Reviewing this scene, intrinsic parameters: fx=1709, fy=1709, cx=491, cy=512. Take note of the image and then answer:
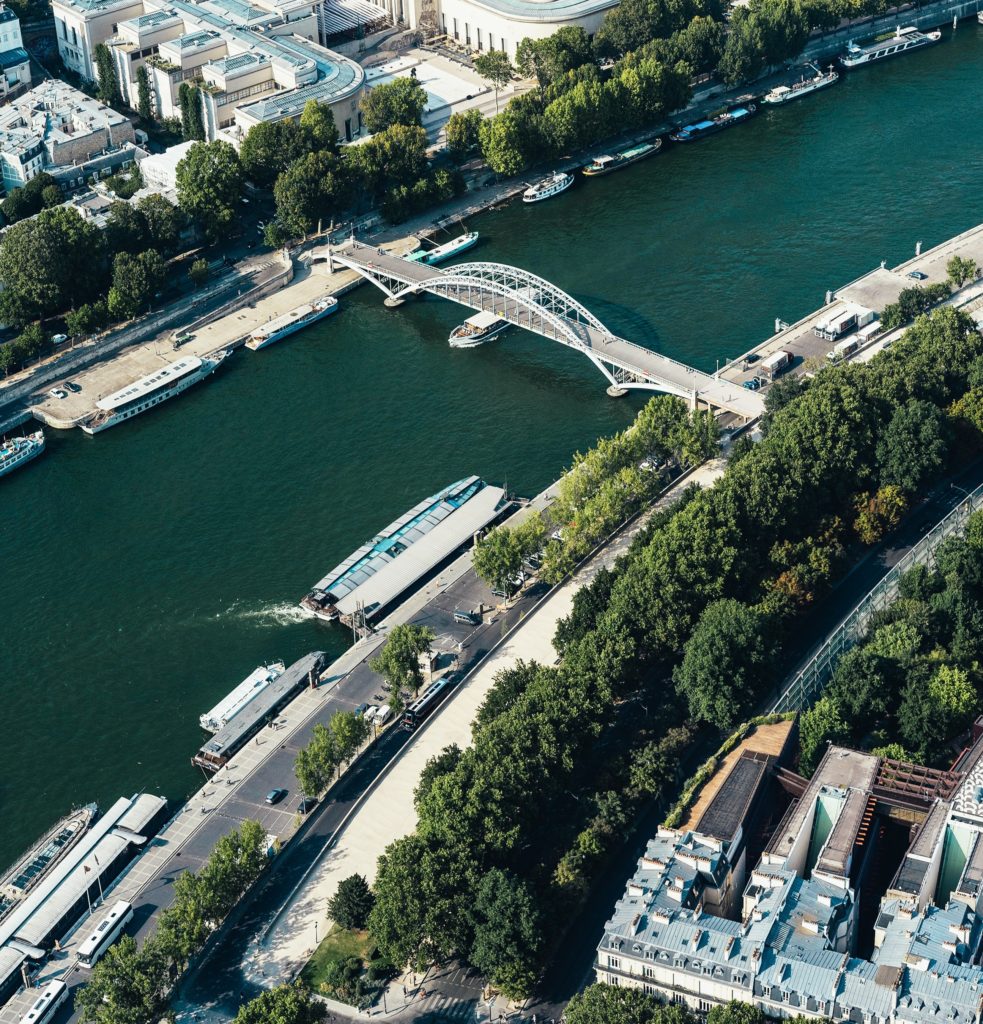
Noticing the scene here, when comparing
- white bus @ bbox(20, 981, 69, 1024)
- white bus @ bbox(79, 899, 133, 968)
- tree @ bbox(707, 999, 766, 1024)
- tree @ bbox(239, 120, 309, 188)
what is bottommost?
white bus @ bbox(20, 981, 69, 1024)

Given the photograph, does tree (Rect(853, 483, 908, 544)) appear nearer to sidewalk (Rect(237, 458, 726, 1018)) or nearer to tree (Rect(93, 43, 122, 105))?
sidewalk (Rect(237, 458, 726, 1018))

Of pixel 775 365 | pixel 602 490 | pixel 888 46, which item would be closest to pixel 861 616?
pixel 602 490

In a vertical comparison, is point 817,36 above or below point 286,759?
above

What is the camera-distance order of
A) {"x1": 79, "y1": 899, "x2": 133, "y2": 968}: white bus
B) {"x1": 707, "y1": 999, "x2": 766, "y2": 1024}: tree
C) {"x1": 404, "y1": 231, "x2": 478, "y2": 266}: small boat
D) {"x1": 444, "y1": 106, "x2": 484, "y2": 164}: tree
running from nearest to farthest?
{"x1": 707, "y1": 999, "x2": 766, "y2": 1024}: tree, {"x1": 79, "y1": 899, "x2": 133, "y2": 968}: white bus, {"x1": 404, "y1": 231, "x2": 478, "y2": 266}: small boat, {"x1": 444, "y1": 106, "x2": 484, "y2": 164}: tree

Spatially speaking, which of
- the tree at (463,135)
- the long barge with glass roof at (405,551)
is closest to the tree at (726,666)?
the long barge with glass roof at (405,551)

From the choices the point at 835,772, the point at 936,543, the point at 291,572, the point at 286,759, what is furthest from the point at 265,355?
the point at 835,772

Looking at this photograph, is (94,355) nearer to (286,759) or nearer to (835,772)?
(286,759)

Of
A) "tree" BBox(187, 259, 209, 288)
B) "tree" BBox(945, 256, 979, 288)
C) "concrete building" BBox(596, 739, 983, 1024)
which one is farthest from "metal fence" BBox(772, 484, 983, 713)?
"tree" BBox(187, 259, 209, 288)

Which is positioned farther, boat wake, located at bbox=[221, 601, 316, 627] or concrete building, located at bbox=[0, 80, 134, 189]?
concrete building, located at bbox=[0, 80, 134, 189]

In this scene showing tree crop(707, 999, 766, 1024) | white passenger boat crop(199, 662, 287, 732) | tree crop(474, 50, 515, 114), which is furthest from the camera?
tree crop(474, 50, 515, 114)
